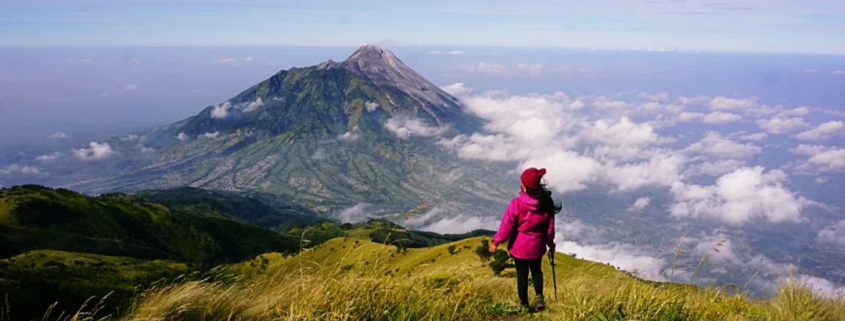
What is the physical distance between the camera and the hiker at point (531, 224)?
7586 millimetres

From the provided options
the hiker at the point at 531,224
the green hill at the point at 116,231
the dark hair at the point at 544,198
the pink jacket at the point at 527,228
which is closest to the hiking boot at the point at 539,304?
the hiker at the point at 531,224

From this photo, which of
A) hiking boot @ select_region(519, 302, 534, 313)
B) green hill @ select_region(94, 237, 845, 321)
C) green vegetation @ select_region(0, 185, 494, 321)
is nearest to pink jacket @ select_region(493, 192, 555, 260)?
green hill @ select_region(94, 237, 845, 321)

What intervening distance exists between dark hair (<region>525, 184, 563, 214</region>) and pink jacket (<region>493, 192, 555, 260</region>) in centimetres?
7

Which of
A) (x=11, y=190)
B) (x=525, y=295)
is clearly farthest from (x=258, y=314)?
(x=11, y=190)

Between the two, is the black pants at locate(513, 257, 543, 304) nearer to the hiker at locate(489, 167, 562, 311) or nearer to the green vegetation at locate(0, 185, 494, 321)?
the hiker at locate(489, 167, 562, 311)

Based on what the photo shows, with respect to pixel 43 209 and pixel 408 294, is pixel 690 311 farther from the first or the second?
pixel 43 209

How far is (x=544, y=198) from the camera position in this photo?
758cm

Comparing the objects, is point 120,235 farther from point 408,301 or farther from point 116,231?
point 408,301

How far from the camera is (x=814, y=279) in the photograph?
856cm

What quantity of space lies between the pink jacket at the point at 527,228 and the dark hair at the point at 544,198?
72 mm

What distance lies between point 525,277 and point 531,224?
86 cm

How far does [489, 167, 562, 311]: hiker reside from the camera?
299 inches

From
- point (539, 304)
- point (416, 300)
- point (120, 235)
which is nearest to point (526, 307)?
point (539, 304)

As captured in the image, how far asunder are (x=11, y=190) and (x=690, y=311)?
183m
